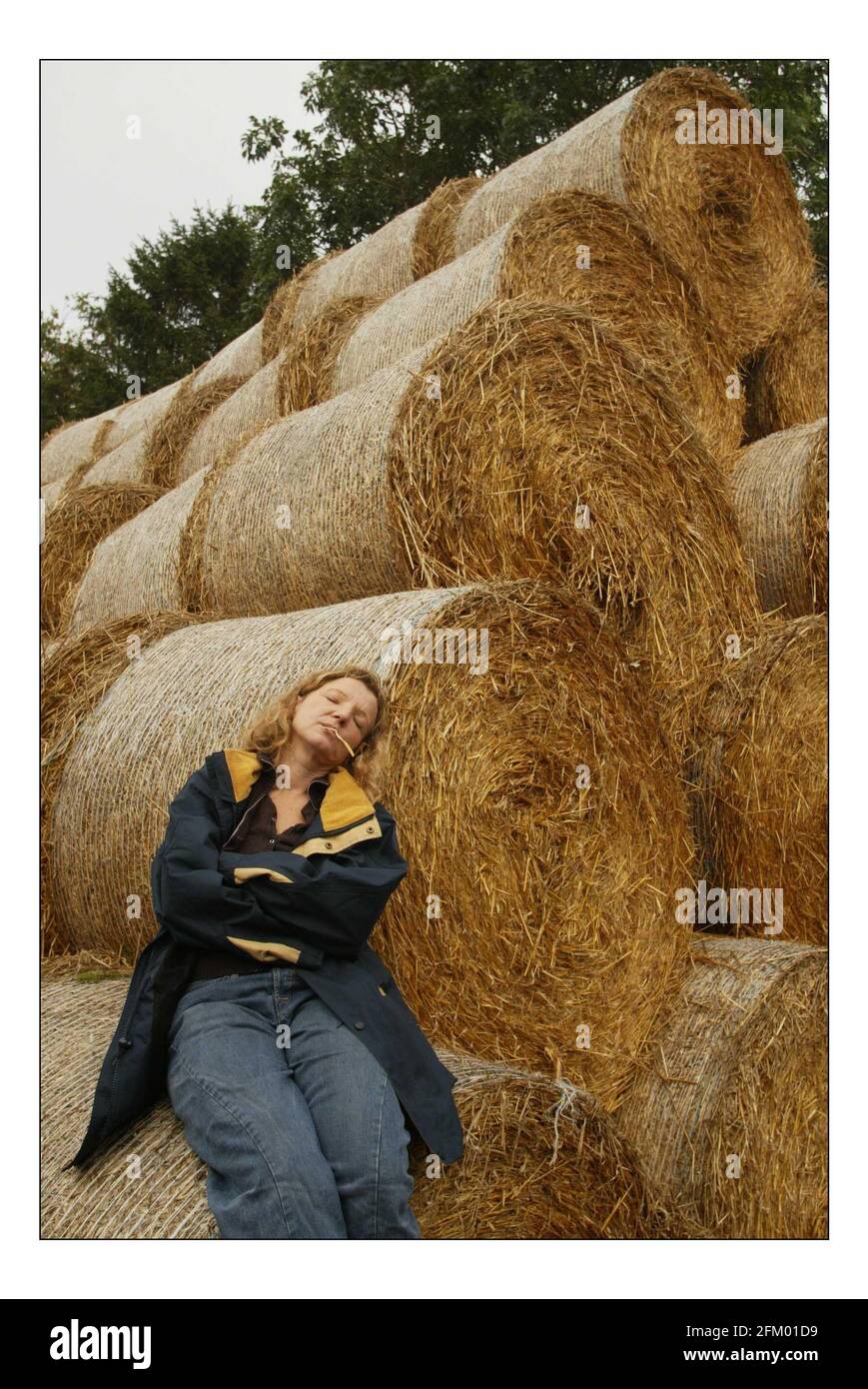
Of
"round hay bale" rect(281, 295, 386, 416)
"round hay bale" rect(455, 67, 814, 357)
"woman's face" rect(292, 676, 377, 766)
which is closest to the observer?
"woman's face" rect(292, 676, 377, 766)

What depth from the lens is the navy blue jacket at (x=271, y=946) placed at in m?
2.05

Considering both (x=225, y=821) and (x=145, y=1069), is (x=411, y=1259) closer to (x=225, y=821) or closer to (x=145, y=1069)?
(x=145, y=1069)

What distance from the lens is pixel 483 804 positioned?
267 cm

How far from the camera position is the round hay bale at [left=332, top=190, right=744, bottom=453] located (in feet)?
12.7

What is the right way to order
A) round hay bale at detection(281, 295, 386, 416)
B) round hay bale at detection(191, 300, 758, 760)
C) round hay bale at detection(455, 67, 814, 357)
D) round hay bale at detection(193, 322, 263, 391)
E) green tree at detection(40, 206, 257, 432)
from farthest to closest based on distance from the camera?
green tree at detection(40, 206, 257, 432), round hay bale at detection(193, 322, 263, 391), round hay bale at detection(281, 295, 386, 416), round hay bale at detection(455, 67, 814, 357), round hay bale at detection(191, 300, 758, 760)

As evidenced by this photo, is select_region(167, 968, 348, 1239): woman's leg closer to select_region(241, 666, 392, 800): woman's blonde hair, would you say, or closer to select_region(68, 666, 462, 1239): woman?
select_region(68, 666, 462, 1239): woman

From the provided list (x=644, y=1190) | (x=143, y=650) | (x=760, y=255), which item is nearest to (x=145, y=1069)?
(x=644, y=1190)

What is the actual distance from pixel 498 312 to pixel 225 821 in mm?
1696

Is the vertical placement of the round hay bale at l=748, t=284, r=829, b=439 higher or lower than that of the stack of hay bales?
higher

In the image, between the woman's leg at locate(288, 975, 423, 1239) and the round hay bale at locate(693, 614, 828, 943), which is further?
the round hay bale at locate(693, 614, 828, 943)

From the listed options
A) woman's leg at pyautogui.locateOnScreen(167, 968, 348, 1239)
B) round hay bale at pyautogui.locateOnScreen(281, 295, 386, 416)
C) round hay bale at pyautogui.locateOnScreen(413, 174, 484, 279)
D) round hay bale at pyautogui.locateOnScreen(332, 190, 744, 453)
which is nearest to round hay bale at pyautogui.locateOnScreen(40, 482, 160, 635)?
round hay bale at pyautogui.locateOnScreen(281, 295, 386, 416)

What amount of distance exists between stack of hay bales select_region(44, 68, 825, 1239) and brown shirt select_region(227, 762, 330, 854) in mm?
274

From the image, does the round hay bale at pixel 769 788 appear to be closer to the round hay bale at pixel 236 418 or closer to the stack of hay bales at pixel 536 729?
the stack of hay bales at pixel 536 729

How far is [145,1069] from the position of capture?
80.7 inches
